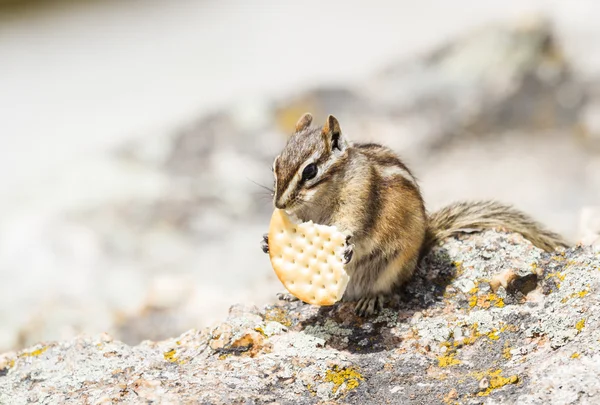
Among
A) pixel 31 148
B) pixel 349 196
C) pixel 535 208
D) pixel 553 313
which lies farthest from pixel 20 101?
pixel 553 313

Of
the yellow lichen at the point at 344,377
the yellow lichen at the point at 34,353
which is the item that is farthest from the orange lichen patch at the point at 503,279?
the yellow lichen at the point at 34,353

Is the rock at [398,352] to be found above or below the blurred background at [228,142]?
below

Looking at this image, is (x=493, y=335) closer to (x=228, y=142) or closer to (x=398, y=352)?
(x=398, y=352)

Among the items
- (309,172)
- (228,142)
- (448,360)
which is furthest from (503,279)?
(228,142)

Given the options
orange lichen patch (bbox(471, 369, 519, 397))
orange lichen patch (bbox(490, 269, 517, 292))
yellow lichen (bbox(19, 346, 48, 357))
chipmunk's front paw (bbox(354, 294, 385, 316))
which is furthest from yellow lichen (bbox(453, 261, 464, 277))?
yellow lichen (bbox(19, 346, 48, 357))

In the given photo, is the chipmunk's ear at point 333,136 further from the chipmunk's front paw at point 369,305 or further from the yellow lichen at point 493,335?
the yellow lichen at point 493,335

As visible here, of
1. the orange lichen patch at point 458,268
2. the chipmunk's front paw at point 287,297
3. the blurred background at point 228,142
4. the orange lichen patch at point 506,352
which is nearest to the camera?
the orange lichen patch at point 506,352

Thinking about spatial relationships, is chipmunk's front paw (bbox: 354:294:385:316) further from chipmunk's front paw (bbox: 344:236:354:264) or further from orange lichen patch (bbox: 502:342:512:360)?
orange lichen patch (bbox: 502:342:512:360)

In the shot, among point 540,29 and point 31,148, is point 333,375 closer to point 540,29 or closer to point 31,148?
point 540,29
